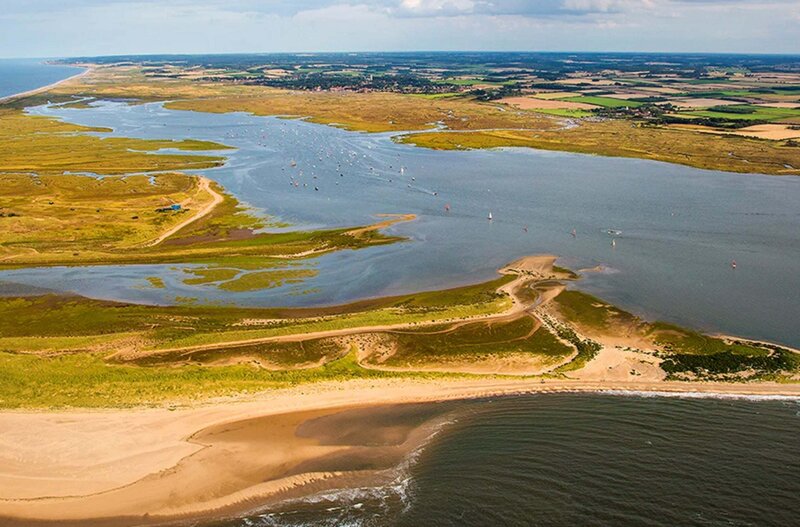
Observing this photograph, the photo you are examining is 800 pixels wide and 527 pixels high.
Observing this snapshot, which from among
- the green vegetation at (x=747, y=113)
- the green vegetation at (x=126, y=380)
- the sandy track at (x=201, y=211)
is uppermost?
the green vegetation at (x=747, y=113)

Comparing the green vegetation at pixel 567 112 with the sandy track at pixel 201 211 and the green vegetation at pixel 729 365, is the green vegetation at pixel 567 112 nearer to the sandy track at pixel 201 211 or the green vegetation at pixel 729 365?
the sandy track at pixel 201 211

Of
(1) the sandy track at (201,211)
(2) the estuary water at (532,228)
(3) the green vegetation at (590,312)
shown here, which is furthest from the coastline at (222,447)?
(1) the sandy track at (201,211)

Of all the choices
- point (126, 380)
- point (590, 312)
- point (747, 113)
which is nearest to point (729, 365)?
point (590, 312)

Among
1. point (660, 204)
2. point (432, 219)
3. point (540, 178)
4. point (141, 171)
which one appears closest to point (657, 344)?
point (432, 219)

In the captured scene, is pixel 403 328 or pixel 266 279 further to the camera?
pixel 266 279

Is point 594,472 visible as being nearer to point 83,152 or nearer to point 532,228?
point 532,228
